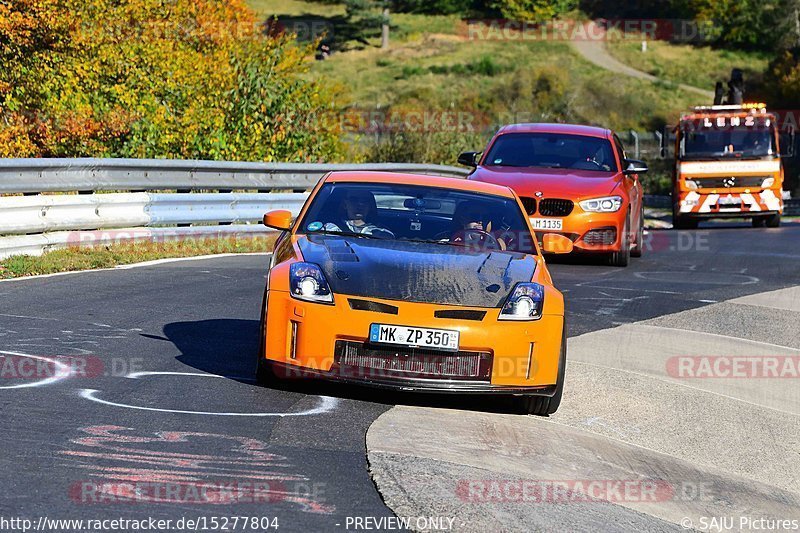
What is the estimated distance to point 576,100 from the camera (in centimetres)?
7112

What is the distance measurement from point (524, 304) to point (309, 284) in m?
1.18

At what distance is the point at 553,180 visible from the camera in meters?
15.3

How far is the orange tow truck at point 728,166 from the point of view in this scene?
2539cm

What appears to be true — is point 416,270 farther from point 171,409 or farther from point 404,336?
point 171,409

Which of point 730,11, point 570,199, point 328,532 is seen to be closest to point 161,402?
point 328,532

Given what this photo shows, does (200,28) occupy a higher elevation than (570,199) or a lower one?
higher

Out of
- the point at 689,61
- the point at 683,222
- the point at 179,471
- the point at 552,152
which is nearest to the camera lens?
the point at 179,471

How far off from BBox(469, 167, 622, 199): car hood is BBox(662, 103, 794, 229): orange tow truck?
33.7 feet

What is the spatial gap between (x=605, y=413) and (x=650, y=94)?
71.7 meters

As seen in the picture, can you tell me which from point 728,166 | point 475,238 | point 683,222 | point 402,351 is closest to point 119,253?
point 475,238

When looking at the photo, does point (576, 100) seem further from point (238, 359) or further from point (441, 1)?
point (238, 359)

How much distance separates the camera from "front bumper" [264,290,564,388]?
6996 millimetres

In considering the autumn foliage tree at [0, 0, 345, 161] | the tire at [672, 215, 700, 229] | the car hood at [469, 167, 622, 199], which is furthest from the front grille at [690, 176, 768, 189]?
the car hood at [469, 167, 622, 199]

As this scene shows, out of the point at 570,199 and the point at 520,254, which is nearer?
the point at 520,254
